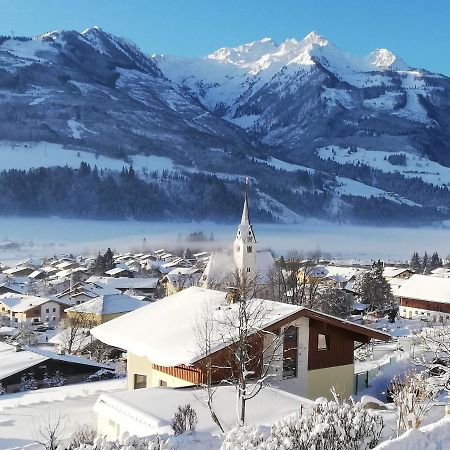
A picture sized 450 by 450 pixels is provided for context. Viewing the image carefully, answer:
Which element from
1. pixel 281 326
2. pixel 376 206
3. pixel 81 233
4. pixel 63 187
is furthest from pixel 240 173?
pixel 281 326

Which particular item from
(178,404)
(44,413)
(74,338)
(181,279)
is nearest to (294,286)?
(74,338)

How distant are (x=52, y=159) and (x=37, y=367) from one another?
392 ft

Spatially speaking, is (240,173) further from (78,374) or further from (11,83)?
(78,374)

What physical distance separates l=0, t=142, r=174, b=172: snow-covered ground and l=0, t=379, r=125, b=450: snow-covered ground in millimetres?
122163

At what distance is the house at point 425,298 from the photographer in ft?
161

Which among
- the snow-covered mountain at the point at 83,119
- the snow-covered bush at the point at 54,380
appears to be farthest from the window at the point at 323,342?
the snow-covered mountain at the point at 83,119

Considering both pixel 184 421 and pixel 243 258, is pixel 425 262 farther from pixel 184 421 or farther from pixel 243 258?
pixel 184 421

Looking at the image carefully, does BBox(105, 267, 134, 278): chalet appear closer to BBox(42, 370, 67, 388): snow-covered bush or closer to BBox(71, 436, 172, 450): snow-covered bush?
BBox(42, 370, 67, 388): snow-covered bush

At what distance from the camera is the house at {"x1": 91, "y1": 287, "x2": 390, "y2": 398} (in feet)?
34.0

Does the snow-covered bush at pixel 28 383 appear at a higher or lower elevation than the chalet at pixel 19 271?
higher

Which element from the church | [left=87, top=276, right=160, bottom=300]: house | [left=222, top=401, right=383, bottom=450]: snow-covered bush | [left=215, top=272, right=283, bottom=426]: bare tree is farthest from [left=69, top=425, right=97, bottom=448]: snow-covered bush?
[left=87, top=276, right=160, bottom=300]: house

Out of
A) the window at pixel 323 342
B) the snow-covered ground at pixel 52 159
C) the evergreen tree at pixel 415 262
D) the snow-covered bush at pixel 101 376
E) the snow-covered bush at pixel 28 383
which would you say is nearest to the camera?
the window at pixel 323 342

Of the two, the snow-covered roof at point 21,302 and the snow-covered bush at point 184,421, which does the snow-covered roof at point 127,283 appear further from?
the snow-covered bush at point 184,421

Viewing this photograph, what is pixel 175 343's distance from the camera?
10.5m
